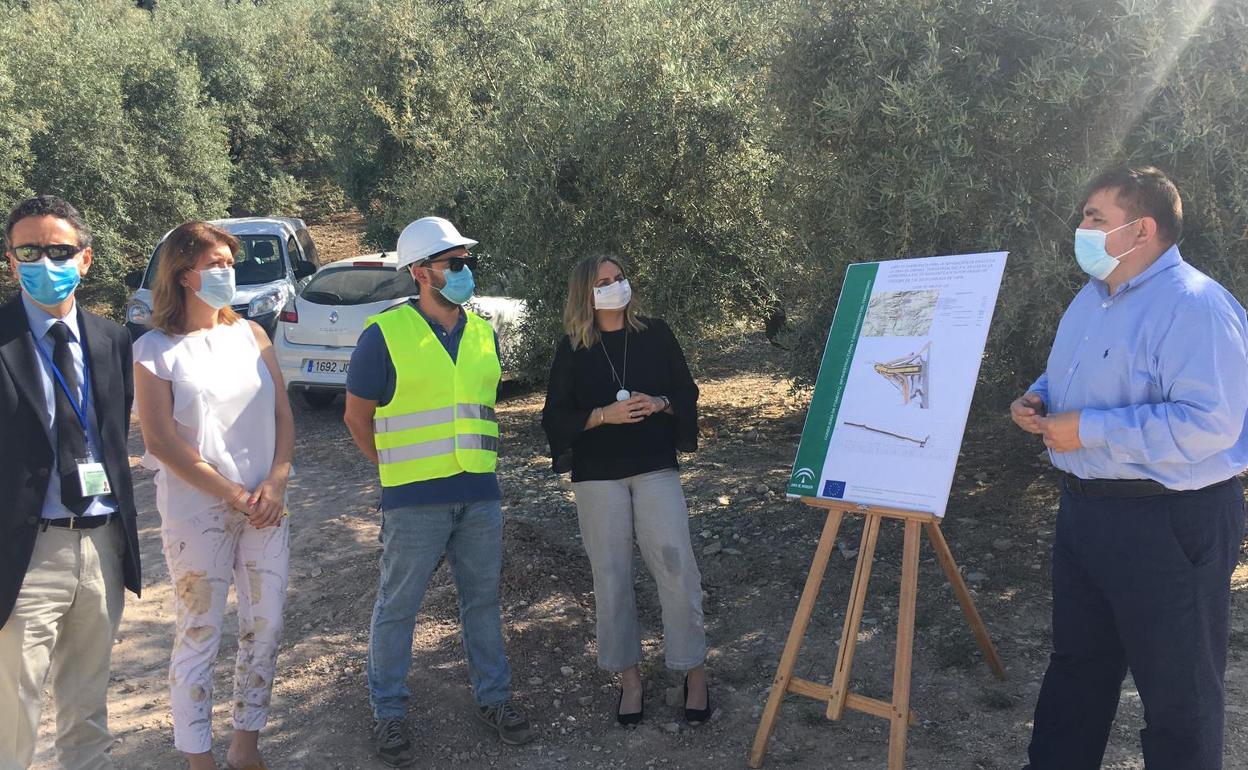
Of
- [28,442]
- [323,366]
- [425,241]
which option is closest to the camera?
[28,442]

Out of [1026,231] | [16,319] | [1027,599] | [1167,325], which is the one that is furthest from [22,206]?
[1027,599]

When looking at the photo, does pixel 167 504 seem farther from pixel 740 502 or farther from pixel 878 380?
pixel 740 502

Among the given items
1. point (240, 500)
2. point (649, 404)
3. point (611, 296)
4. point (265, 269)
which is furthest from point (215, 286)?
point (265, 269)

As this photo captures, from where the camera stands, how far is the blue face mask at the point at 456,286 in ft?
12.7

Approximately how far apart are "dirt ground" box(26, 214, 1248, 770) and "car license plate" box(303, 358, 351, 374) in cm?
232

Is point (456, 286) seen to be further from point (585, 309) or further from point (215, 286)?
point (215, 286)

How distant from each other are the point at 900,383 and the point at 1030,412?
0.68 metres

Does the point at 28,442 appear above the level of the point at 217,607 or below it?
above

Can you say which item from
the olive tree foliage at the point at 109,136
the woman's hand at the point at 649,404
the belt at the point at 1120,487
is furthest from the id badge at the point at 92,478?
the olive tree foliage at the point at 109,136

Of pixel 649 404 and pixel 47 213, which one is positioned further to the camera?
pixel 649 404

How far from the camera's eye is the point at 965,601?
163 inches

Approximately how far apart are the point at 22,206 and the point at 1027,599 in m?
4.79

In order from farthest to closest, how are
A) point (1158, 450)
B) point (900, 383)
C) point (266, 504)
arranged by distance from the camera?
point (900, 383) < point (266, 504) < point (1158, 450)

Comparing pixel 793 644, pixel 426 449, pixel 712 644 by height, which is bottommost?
pixel 712 644
